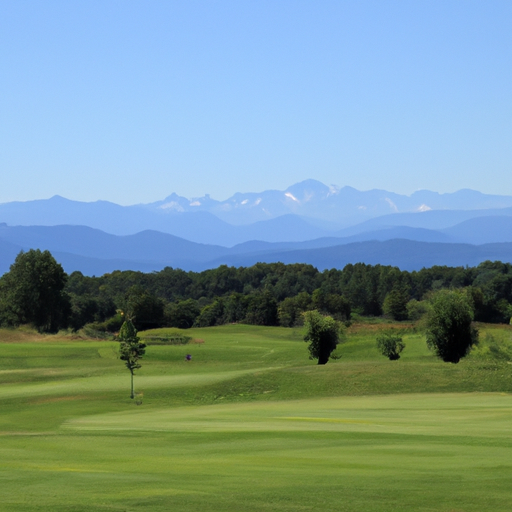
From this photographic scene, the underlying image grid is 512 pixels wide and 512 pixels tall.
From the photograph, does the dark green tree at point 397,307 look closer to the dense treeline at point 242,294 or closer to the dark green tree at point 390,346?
the dense treeline at point 242,294

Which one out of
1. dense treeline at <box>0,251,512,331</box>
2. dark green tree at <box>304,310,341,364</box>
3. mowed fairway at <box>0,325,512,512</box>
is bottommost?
mowed fairway at <box>0,325,512,512</box>

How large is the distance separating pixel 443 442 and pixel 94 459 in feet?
29.0

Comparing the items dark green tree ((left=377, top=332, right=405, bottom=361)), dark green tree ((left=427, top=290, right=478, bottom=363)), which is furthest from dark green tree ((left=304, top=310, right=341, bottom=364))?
dark green tree ((left=427, top=290, right=478, bottom=363))

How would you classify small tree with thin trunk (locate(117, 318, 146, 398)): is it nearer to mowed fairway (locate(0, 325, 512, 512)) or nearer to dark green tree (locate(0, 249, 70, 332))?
mowed fairway (locate(0, 325, 512, 512))

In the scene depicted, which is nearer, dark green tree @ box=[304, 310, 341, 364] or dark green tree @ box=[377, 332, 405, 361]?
dark green tree @ box=[304, 310, 341, 364]

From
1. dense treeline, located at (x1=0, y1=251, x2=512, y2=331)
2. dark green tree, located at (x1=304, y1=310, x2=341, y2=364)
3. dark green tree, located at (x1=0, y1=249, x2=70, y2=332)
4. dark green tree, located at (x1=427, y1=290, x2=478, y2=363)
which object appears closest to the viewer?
dark green tree, located at (x1=427, y1=290, x2=478, y2=363)

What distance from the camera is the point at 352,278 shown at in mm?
175250

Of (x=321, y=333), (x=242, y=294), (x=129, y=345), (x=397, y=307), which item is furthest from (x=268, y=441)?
(x=242, y=294)

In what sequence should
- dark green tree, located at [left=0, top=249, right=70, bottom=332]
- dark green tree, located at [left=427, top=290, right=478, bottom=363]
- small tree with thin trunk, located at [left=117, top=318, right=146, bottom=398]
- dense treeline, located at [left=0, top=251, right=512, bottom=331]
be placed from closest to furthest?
small tree with thin trunk, located at [left=117, top=318, right=146, bottom=398], dark green tree, located at [left=427, top=290, right=478, bottom=363], dark green tree, located at [left=0, top=249, right=70, bottom=332], dense treeline, located at [left=0, top=251, right=512, bottom=331]

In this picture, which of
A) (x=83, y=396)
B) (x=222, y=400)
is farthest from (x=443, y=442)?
(x=83, y=396)

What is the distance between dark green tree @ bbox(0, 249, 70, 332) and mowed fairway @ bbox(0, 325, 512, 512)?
5504 cm

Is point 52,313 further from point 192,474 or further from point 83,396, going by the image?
point 192,474

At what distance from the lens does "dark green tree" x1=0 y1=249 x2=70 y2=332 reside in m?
105

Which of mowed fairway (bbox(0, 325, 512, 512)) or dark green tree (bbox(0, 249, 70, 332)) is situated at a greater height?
dark green tree (bbox(0, 249, 70, 332))
